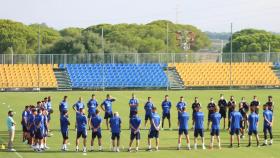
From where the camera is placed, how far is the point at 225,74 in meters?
77.7

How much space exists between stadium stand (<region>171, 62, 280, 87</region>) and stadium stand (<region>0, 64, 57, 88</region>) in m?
13.9

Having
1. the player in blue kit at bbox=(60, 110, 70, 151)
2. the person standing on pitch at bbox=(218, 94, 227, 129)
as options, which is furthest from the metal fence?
the player in blue kit at bbox=(60, 110, 70, 151)

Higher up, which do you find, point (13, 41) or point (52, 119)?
point (13, 41)

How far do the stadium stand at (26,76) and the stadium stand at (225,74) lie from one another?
13.9 m

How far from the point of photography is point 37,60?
7744 cm

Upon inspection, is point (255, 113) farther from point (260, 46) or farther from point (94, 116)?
point (260, 46)

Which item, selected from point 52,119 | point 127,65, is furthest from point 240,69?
point 52,119

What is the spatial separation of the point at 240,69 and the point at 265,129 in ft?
158

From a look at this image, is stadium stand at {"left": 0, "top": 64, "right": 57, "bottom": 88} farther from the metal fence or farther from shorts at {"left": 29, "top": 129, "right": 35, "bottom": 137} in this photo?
shorts at {"left": 29, "top": 129, "right": 35, "bottom": 137}

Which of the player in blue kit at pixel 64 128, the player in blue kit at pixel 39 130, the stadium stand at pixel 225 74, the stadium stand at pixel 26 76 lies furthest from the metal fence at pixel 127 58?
the player in blue kit at pixel 64 128

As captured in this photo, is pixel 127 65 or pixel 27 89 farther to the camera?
pixel 127 65

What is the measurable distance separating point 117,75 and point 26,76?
9483 mm

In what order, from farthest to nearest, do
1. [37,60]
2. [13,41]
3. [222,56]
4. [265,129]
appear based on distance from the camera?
[13,41], [222,56], [37,60], [265,129]

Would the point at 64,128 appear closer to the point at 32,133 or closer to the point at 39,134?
the point at 39,134
